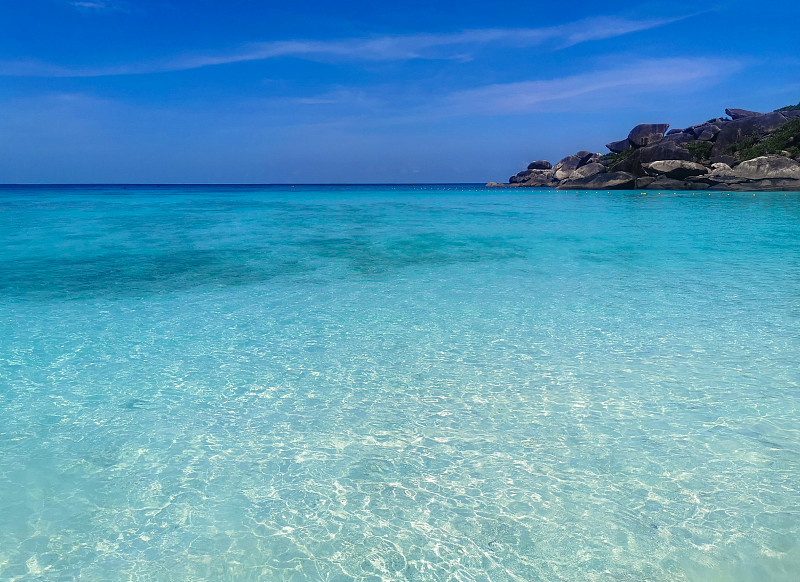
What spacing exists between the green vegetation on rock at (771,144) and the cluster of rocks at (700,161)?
0.53 ft

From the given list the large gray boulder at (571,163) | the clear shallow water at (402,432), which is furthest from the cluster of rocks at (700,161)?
the clear shallow water at (402,432)

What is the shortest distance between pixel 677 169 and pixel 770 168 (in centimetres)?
1075

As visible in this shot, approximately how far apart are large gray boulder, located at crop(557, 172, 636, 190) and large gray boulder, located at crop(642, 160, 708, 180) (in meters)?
2.92

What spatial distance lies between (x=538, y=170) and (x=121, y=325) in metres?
103

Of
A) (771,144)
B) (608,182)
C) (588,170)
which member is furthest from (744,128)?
(588,170)

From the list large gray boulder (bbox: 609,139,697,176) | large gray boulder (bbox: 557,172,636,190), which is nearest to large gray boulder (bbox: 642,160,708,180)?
large gray boulder (bbox: 609,139,697,176)

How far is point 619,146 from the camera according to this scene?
257 ft

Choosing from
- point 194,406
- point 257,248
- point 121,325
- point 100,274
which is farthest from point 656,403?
point 257,248

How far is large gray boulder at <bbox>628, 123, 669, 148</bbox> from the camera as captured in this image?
70.5 metres

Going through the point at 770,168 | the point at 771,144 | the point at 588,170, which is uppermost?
the point at 771,144

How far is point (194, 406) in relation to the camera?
17.0 feet

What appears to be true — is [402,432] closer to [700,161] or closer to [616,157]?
[700,161]

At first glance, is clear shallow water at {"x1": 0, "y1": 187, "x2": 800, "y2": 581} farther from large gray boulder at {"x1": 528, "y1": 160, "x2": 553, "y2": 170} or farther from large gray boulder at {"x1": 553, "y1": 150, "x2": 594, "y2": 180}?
large gray boulder at {"x1": 528, "y1": 160, "x2": 553, "y2": 170}

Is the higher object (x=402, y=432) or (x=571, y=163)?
(x=571, y=163)
